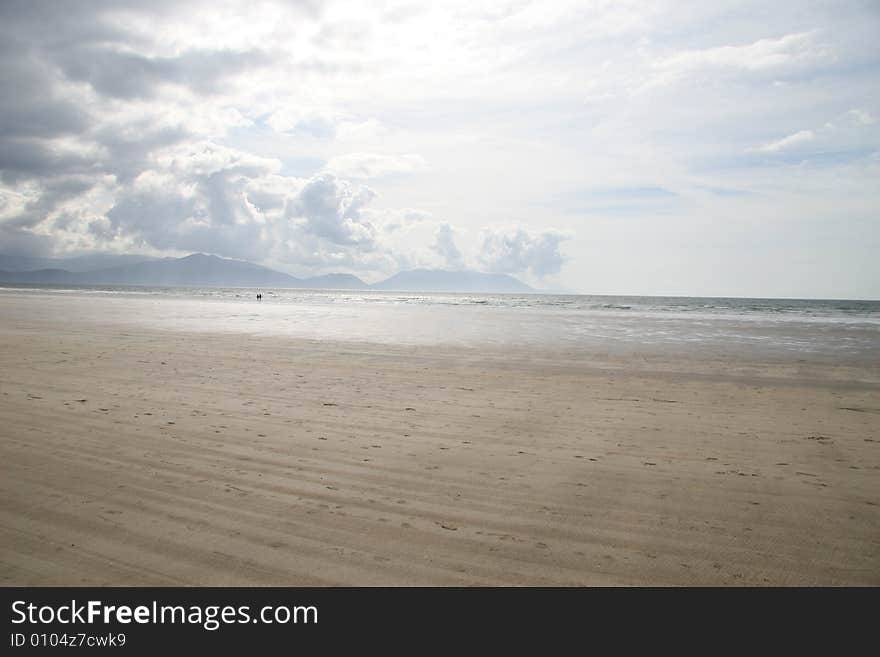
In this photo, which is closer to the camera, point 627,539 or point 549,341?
point 627,539

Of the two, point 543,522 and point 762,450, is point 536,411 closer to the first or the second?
point 762,450

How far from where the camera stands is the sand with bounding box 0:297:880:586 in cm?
358

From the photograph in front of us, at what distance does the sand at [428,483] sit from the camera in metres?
3.58

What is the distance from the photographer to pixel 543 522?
4293 mm

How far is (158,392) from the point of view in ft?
30.2

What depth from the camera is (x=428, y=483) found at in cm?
516

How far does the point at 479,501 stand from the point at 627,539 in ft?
4.36

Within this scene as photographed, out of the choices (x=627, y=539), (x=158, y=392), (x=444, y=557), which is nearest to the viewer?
(x=444, y=557)
